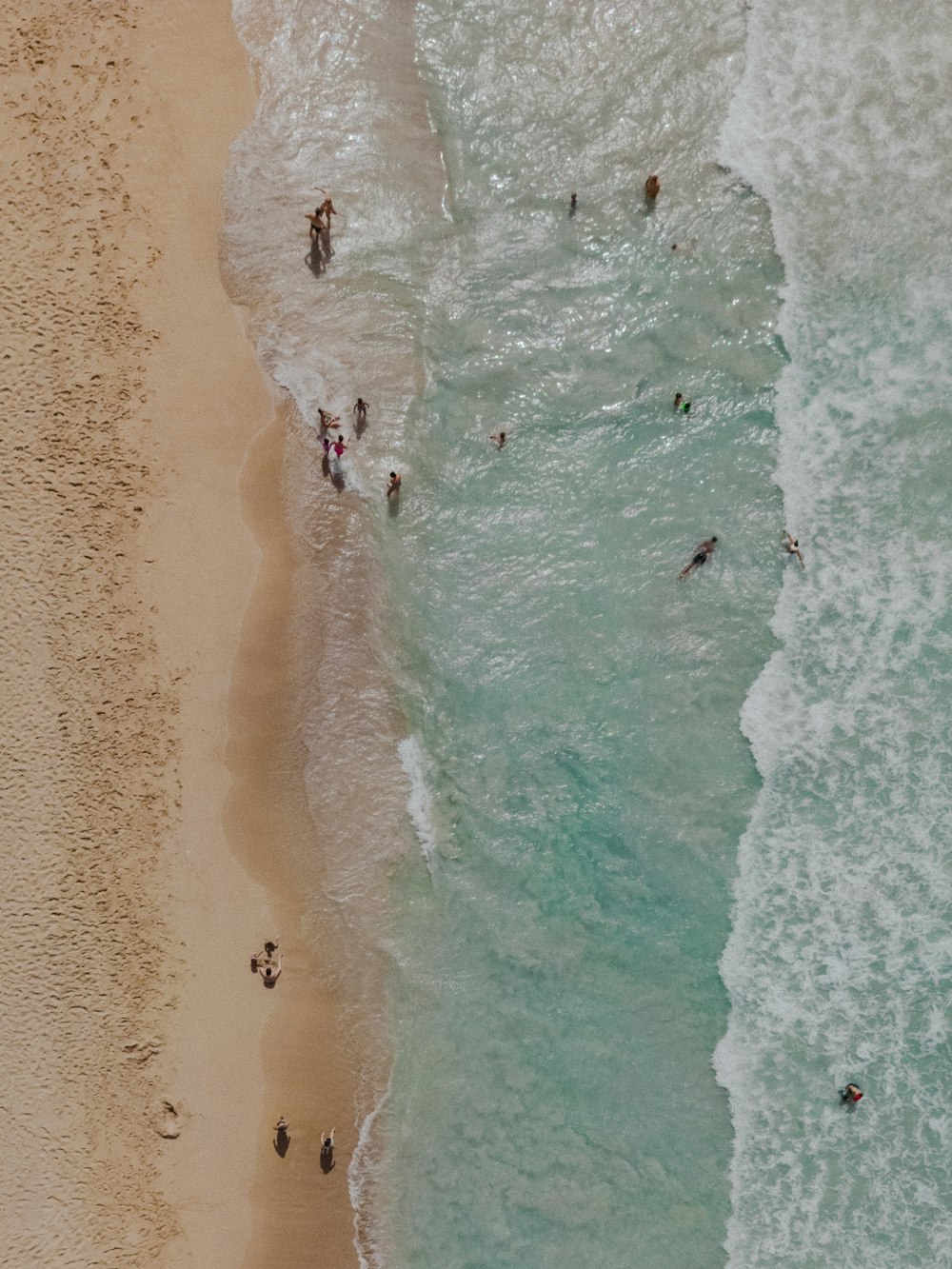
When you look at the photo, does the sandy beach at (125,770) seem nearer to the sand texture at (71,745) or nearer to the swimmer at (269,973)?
the sand texture at (71,745)

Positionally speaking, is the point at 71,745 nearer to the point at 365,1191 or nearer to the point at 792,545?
the point at 365,1191

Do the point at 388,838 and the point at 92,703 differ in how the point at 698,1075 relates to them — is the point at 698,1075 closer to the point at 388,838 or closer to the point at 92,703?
the point at 388,838

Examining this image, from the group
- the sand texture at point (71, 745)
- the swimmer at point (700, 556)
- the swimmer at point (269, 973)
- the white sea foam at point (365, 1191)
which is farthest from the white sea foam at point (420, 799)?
the swimmer at point (700, 556)

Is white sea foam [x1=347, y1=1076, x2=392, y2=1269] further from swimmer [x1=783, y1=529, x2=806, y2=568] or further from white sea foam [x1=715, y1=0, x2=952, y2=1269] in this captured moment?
swimmer [x1=783, y1=529, x2=806, y2=568]

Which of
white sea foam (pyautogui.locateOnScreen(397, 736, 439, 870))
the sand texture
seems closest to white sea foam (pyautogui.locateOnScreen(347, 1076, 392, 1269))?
the sand texture

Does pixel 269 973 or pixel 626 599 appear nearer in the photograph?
pixel 269 973

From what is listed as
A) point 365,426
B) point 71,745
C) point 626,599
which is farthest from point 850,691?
point 71,745
